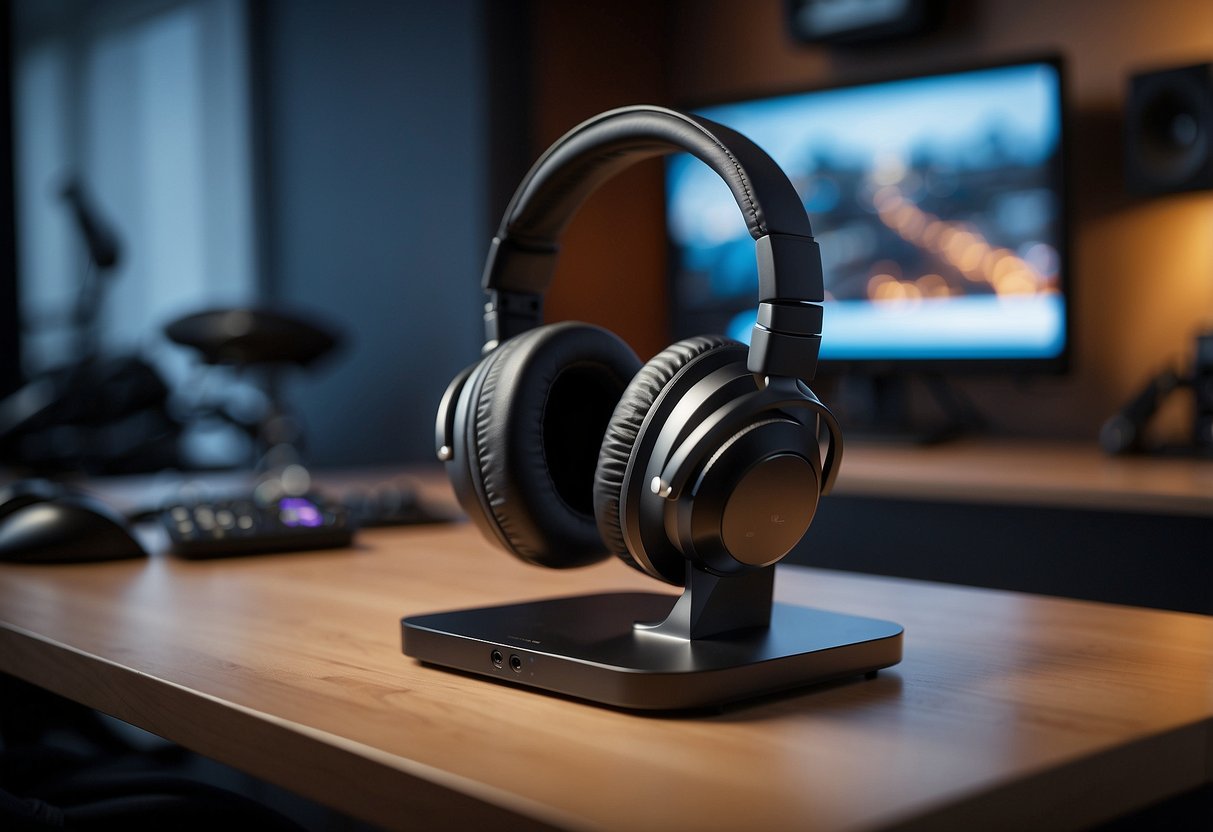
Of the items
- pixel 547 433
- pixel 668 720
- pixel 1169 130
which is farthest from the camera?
pixel 1169 130

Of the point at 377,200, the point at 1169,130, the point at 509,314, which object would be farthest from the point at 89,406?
the point at 1169,130

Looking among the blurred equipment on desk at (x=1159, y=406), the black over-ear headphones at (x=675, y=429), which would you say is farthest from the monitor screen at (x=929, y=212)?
the black over-ear headphones at (x=675, y=429)

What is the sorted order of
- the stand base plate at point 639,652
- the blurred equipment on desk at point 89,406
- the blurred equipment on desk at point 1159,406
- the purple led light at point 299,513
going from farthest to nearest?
the blurred equipment on desk at point 89,406 < the blurred equipment on desk at point 1159,406 < the purple led light at point 299,513 < the stand base plate at point 639,652

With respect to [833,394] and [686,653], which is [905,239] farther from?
[686,653]

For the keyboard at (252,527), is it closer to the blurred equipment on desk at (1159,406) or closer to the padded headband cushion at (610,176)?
the padded headband cushion at (610,176)

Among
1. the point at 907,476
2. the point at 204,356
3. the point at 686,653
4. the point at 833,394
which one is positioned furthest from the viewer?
the point at 833,394

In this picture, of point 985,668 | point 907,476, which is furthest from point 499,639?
point 907,476

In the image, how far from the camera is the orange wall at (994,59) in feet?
8.07

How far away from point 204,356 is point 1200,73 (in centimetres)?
185

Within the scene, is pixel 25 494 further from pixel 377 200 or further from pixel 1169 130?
pixel 1169 130

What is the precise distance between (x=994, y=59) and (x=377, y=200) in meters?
1.42

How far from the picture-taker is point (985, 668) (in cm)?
75

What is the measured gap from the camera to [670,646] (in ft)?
2.35

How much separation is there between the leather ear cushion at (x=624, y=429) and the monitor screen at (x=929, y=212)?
1649mm
